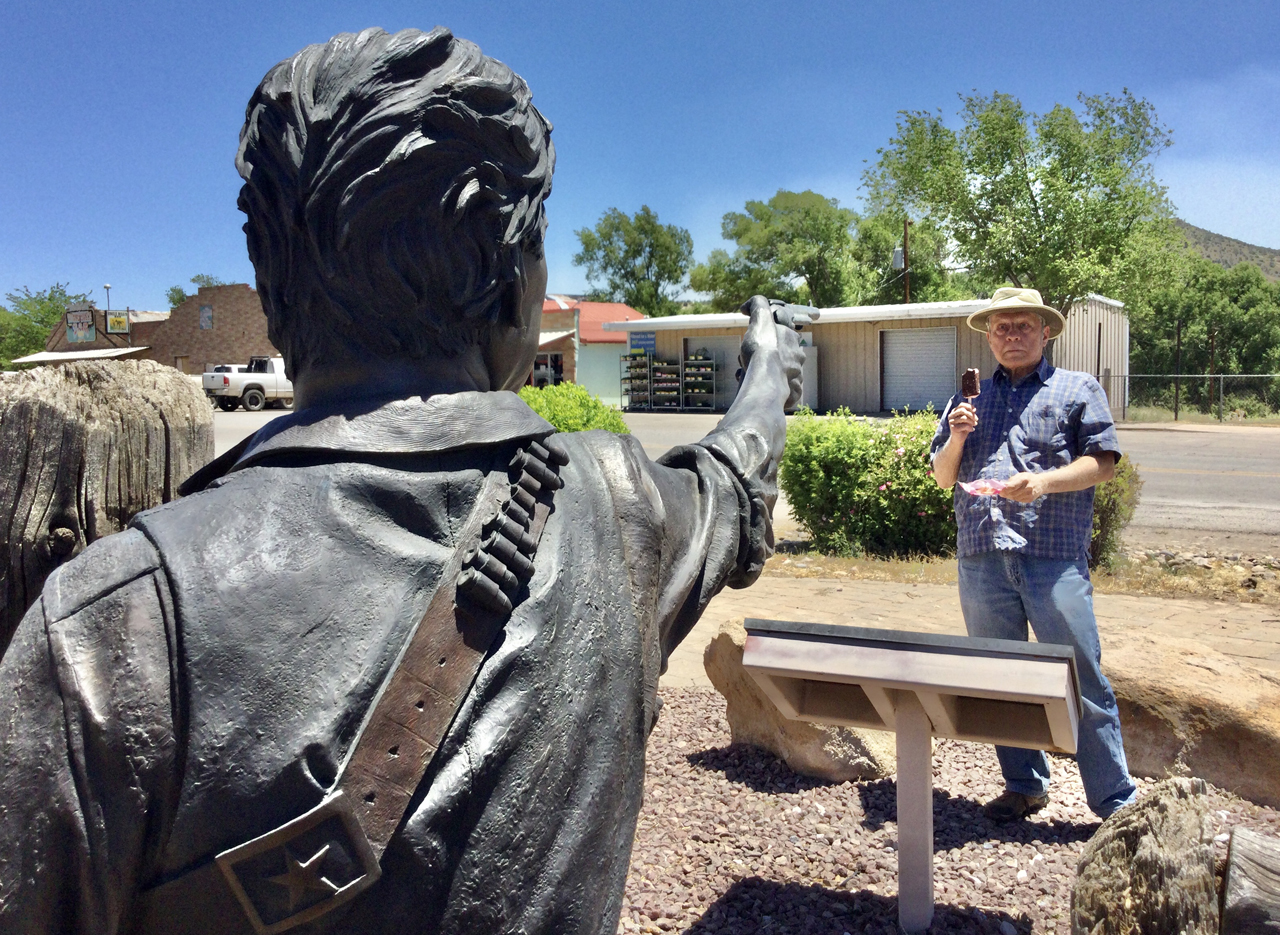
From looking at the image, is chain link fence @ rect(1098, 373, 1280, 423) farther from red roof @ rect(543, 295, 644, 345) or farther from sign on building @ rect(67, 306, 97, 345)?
sign on building @ rect(67, 306, 97, 345)

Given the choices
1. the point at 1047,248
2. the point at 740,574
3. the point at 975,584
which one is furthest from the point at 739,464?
the point at 1047,248

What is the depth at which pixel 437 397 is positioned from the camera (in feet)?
3.76

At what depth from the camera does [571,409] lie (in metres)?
8.77

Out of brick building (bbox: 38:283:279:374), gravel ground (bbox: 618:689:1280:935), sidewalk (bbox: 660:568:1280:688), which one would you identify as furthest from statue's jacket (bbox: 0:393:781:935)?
brick building (bbox: 38:283:279:374)

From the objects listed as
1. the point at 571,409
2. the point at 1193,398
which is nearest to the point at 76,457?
the point at 571,409

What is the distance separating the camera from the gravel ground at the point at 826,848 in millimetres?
3242

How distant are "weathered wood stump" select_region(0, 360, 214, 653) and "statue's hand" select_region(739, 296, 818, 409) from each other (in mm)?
1175

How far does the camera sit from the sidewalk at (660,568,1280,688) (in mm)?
5777

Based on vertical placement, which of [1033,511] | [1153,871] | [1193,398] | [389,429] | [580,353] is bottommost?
[1153,871]

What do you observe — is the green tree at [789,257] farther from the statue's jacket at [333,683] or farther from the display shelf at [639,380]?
the statue's jacket at [333,683]

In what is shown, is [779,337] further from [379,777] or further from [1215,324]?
[1215,324]

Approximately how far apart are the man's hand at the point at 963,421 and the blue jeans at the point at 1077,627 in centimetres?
48

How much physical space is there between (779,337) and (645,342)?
28.1 metres

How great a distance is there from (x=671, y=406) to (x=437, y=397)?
28233 mm
